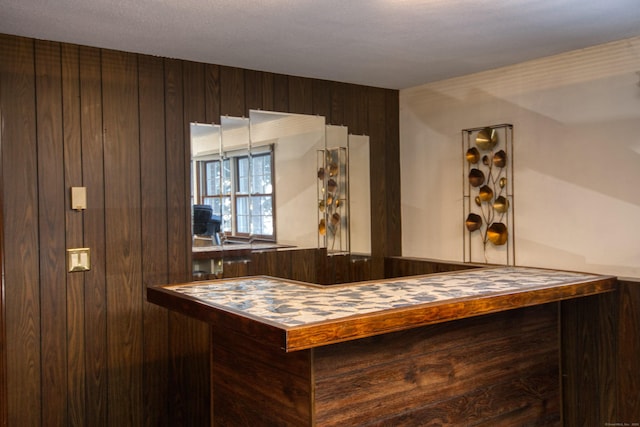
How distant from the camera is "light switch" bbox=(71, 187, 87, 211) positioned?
291 centimetres

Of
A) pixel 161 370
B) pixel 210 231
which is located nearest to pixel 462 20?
pixel 210 231

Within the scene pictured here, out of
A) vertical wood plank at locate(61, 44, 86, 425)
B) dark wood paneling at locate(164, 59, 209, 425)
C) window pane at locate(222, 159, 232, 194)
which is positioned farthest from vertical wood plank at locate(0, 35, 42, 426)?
window pane at locate(222, 159, 232, 194)

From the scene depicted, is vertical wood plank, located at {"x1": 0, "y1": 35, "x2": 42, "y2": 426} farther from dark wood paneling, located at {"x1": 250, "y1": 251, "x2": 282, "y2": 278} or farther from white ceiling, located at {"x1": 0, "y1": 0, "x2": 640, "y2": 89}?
dark wood paneling, located at {"x1": 250, "y1": 251, "x2": 282, "y2": 278}

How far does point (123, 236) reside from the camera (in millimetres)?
3086

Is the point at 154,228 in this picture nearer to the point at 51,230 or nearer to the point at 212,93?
the point at 51,230

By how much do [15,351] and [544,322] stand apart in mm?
2636

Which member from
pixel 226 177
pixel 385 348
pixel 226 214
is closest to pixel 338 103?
pixel 226 177

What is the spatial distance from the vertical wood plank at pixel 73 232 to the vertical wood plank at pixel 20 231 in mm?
144

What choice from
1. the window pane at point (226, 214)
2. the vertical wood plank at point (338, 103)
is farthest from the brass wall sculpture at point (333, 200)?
the window pane at point (226, 214)

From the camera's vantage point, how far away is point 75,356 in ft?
9.59

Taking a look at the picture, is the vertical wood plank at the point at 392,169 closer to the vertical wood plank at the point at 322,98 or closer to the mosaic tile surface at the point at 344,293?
the vertical wood plank at the point at 322,98

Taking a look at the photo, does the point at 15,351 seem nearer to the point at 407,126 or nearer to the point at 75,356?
the point at 75,356

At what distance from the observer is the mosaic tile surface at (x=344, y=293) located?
6.59 feet

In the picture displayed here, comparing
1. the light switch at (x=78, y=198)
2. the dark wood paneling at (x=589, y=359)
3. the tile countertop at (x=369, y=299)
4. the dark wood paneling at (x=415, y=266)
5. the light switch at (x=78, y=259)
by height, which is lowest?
the dark wood paneling at (x=589, y=359)
